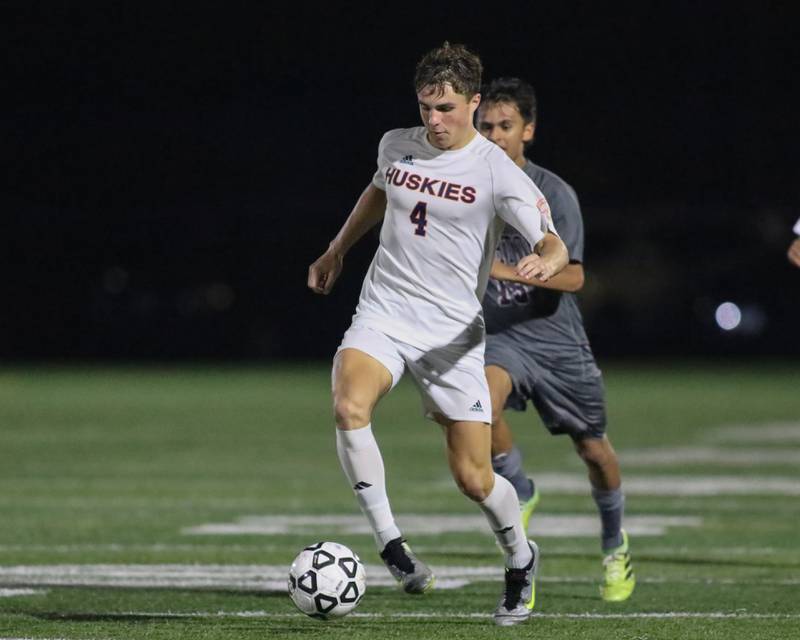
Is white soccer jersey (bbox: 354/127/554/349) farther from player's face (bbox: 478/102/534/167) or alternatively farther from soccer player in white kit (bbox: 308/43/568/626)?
player's face (bbox: 478/102/534/167)

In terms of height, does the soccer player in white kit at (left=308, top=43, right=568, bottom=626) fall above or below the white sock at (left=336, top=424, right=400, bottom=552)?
above

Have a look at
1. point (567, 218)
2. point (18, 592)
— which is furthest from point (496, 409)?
point (18, 592)

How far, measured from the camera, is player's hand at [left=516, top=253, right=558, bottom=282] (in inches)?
229

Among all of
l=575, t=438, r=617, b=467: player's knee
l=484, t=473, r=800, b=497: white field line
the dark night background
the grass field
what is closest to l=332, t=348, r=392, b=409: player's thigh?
the grass field

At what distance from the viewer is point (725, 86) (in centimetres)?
4388

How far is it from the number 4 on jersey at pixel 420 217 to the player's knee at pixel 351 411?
702 mm

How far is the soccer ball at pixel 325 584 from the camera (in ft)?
19.7

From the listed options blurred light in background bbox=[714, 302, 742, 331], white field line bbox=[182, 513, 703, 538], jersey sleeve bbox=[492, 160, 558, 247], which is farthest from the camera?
blurred light in background bbox=[714, 302, 742, 331]

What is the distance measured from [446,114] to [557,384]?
200 centimetres

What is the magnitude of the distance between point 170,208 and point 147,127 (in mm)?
3457

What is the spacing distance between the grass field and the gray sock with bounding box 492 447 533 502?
0.46m

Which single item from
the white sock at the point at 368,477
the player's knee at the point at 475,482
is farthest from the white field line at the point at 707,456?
the white sock at the point at 368,477

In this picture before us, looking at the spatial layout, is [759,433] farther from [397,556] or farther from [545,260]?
[545,260]

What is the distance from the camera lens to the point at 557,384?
25.8 feet
